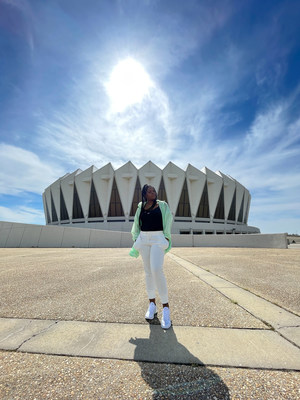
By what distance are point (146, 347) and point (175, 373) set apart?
464mm

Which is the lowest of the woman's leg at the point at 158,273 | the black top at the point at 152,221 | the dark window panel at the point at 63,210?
the woman's leg at the point at 158,273

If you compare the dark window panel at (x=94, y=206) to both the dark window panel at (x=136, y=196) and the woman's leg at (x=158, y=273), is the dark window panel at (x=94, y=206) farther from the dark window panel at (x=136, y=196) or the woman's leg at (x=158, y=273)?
the woman's leg at (x=158, y=273)

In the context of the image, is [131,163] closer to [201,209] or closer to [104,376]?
[201,209]

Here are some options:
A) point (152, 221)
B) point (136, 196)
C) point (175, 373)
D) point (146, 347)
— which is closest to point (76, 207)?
point (136, 196)

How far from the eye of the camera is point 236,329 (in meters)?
2.40

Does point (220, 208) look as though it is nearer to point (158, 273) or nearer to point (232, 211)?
point (232, 211)

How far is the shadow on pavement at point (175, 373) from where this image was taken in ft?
4.66

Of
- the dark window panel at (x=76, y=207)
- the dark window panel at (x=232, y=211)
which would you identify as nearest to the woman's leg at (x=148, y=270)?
the dark window panel at (x=76, y=207)

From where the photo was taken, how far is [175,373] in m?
1.62

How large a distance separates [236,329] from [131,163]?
3845 centimetres

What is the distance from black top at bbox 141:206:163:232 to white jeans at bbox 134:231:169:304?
0.07 m

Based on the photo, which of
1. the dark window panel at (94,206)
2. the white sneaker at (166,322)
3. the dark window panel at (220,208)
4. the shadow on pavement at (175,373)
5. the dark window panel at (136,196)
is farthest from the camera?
the dark window panel at (220,208)

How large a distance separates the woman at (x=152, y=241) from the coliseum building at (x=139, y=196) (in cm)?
3297

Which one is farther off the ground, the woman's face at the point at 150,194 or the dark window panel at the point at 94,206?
the dark window panel at the point at 94,206
